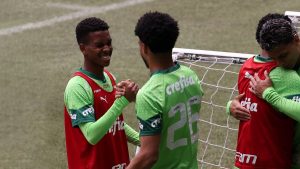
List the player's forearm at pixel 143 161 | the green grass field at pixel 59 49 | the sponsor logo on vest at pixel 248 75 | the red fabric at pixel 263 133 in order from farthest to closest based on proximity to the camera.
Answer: the green grass field at pixel 59 49
the sponsor logo on vest at pixel 248 75
the red fabric at pixel 263 133
the player's forearm at pixel 143 161

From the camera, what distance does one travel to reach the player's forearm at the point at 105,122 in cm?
441

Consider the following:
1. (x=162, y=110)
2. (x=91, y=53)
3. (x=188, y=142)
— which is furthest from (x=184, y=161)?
(x=91, y=53)

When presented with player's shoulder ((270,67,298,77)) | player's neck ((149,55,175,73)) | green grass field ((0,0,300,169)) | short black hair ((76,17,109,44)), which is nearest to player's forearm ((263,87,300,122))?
player's shoulder ((270,67,298,77))

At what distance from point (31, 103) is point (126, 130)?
14.9 feet

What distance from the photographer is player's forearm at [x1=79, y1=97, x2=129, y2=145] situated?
174 inches

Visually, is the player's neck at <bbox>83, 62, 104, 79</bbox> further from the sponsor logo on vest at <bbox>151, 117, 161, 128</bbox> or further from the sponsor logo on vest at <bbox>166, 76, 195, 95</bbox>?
the sponsor logo on vest at <bbox>151, 117, 161, 128</bbox>

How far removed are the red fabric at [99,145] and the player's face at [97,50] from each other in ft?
0.44

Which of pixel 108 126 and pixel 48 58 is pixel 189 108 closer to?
pixel 108 126

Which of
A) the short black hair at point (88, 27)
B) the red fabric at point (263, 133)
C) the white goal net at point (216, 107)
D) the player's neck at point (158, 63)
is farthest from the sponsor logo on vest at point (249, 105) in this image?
the white goal net at point (216, 107)

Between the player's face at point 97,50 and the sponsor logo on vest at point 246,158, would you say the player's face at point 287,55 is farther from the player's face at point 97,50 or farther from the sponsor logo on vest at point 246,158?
the player's face at point 97,50

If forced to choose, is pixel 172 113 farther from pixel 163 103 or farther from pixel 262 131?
pixel 262 131

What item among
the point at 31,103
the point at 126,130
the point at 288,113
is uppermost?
the point at 288,113

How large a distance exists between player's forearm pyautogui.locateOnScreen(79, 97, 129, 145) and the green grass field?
3133 millimetres

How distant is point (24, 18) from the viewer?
1345cm
